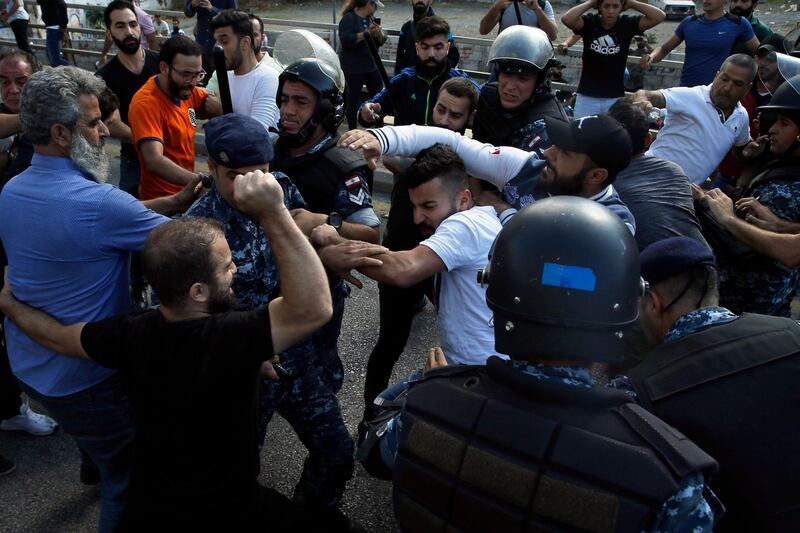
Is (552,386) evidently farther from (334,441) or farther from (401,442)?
(334,441)

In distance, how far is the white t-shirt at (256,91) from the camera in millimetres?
4367

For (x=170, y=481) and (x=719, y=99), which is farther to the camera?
(x=719, y=99)

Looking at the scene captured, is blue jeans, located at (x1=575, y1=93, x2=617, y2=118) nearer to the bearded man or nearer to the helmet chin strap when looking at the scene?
the bearded man

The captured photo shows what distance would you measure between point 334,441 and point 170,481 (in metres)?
0.93

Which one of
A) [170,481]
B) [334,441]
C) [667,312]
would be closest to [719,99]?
[667,312]

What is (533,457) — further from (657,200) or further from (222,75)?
(222,75)

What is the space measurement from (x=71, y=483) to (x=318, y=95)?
2232 millimetres

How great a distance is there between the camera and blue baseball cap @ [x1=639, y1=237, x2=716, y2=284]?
2027mm

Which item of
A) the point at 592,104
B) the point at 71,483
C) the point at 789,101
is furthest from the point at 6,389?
the point at 592,104

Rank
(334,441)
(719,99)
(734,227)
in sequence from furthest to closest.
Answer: (719,99) → (734,227) → (334,441)

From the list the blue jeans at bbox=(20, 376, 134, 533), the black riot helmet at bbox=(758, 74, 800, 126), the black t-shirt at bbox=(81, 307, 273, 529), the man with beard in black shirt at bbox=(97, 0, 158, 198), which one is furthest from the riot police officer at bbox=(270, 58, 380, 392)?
the man with beard in black shirt at bbox=(97, 0, 158, 198)

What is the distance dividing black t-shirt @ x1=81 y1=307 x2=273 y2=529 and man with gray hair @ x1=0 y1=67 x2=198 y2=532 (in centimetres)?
43

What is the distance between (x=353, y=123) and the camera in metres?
8.02

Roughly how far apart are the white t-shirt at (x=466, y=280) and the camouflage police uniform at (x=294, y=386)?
60 centimetres
